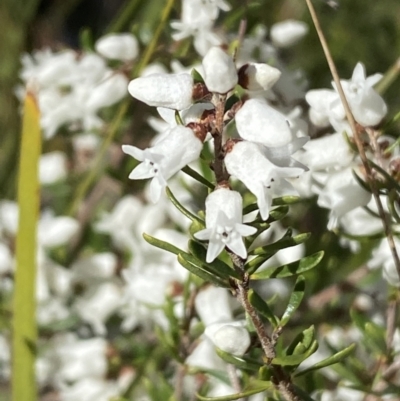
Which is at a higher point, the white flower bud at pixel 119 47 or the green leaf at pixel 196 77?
the green leaf at pixel 196 77

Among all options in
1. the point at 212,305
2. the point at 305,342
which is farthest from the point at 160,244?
the point at 212,305

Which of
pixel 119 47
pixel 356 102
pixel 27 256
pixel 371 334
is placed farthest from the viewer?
pixel 119 47

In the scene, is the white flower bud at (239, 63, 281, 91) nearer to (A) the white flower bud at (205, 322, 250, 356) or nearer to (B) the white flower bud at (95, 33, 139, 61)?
(A) the white flower bud at (205, 322, 250, 356)

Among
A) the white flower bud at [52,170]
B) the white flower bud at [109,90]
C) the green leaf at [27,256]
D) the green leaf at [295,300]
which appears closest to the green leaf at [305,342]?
the green leaf at [295,300]

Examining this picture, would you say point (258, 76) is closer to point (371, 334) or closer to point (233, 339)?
point (233, 339)

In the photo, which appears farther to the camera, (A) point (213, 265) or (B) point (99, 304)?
(B) point (99, 304)

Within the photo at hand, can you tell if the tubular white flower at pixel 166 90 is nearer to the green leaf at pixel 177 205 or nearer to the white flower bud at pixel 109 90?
the green leaf at pixel 177 205

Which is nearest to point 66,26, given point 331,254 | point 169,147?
point 331,254
